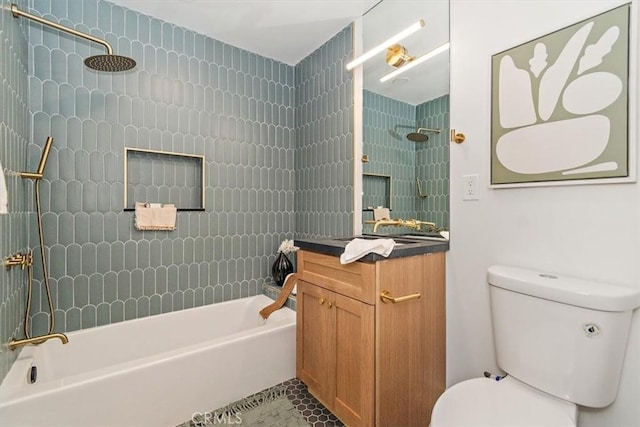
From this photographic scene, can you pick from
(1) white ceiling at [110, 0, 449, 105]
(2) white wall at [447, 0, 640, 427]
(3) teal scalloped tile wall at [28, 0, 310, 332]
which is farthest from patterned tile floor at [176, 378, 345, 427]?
(1) white ceiling at [110, 0, 449, 105]

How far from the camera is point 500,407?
1089 millimetres

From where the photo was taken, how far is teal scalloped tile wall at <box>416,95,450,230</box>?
1.65 metres

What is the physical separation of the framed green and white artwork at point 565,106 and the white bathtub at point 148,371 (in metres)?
1.66

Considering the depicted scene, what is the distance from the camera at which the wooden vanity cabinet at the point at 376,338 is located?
1.34 metres

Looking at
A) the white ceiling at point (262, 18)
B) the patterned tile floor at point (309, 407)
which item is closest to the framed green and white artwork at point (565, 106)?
the white ceiling at point (262, 18)

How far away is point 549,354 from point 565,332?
0.11m

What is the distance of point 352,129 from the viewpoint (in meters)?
2.17

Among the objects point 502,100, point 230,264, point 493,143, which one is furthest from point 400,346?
point 230,264

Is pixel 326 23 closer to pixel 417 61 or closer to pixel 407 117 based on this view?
pixel 417 61

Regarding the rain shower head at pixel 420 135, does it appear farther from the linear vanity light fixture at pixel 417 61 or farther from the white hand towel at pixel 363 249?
the white hand towel at pixel 363 249

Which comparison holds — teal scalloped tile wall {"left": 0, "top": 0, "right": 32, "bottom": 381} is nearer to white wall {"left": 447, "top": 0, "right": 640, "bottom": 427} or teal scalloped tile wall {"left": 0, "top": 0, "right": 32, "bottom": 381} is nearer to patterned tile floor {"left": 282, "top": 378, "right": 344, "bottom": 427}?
patterned tile floor {"left": 282, "top": 378, "right": 344, "bottom": 427}

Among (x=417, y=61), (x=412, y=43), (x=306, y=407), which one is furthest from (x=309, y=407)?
(x=412, y=43)

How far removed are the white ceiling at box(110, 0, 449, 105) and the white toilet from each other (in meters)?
1.13

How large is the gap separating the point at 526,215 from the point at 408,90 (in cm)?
104
